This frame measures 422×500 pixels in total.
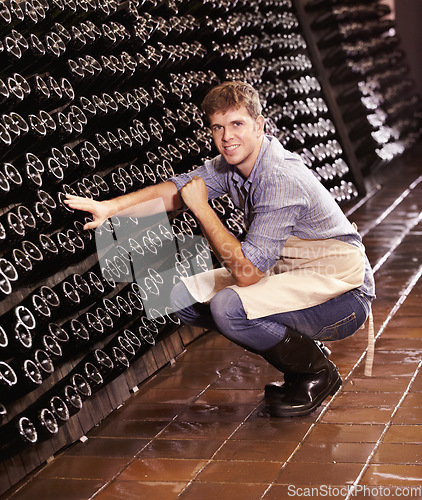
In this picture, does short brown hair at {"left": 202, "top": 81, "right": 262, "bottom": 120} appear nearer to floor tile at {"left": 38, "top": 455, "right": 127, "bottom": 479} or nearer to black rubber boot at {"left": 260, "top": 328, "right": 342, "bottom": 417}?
black rubber boot at {"left": 260, "top": 328, "right": 342, "bottom": 417}

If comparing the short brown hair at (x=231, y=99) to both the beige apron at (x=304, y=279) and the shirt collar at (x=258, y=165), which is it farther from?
the beige apron at (x=304, y=279)

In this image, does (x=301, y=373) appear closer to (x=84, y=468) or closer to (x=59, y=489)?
(x=84, y=468)

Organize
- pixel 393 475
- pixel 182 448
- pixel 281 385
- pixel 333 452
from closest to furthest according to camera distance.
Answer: pixel 393 475
pixel 333 452
pixel 182 448
pixel 281 385

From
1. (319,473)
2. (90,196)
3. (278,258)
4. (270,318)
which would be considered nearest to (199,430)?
(270,318)

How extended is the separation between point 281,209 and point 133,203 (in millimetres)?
732

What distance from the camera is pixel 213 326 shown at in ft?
11.5

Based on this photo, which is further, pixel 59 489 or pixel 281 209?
pixel 281 209

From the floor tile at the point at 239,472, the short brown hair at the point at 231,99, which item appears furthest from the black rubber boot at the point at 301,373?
the short brown hair at the point at 231,99

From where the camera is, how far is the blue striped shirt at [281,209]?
3088 mm

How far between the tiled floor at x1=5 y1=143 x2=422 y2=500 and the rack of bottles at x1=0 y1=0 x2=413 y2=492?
6.6 inches

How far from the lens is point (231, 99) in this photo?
3166 mm

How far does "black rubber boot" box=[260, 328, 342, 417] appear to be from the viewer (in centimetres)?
327

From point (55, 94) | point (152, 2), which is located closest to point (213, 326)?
point (55, 94)

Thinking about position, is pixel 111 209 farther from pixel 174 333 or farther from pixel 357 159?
pixel 357 159
